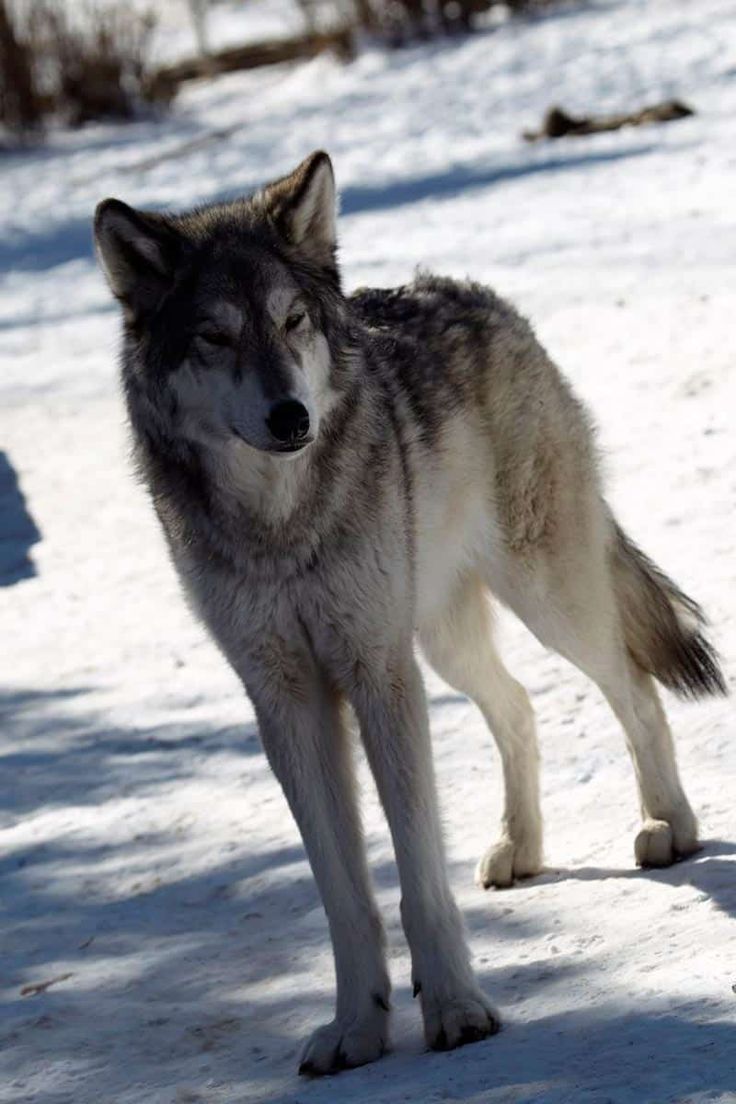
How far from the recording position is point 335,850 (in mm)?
4043

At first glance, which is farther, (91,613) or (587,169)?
(587,169)

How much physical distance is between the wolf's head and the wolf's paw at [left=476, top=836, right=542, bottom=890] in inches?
60.5

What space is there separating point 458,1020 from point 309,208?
5.99 feet

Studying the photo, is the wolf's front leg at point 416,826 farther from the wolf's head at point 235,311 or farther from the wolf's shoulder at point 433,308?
the wolf's shoulder at point 433,308

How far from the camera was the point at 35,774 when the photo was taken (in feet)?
21.1

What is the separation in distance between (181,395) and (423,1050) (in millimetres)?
1510

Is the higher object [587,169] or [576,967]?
[587,169]

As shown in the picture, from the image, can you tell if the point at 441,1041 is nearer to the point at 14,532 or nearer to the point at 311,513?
the point at 311,513

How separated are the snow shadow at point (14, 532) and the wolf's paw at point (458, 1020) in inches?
186

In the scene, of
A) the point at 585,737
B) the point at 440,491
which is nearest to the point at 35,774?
the point at 585,737

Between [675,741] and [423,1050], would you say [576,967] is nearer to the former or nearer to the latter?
[423,1050]

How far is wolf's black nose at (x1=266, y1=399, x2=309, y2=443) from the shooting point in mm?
3717

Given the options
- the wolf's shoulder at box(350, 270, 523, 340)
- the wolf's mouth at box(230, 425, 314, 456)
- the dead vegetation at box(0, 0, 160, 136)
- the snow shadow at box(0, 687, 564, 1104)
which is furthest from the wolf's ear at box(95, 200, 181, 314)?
the dead vegetation at box(0, 0, 160, 136)

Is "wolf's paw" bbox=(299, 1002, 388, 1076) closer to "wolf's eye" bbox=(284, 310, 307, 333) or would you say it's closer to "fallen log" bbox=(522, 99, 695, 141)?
"wolf's eye" bbox=(284, 310, 307, 333)
